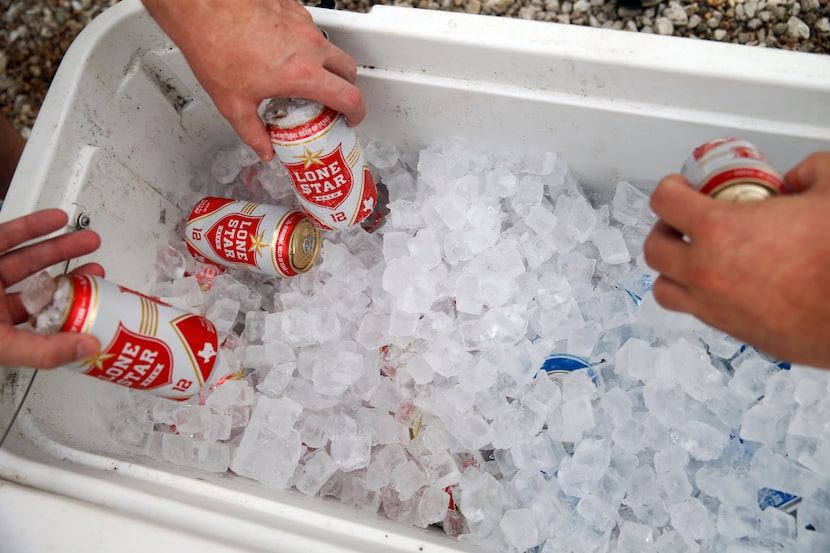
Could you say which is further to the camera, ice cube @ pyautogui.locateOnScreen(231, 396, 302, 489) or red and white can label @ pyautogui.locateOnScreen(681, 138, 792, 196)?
ice cube @ pyautogui.locateOnScreen(231, 396, 302, 489)

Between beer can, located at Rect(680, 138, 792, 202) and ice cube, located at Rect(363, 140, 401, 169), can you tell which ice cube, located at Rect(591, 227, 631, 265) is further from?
ice cube, located at Rect(363, 140, 401, 169)

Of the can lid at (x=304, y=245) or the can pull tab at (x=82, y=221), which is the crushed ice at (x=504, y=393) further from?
the can pull tab at (x=82, y=221)

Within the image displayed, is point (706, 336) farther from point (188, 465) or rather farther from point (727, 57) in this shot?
point (188, 465)

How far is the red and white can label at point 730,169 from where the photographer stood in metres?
0.79

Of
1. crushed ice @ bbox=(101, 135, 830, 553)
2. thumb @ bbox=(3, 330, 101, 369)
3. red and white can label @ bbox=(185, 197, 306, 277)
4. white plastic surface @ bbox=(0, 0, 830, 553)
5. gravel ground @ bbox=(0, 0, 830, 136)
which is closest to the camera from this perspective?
thumb @ bbox=(3, 330, 101, 369)

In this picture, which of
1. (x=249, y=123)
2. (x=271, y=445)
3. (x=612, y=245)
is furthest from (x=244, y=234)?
(x=612, y=245)

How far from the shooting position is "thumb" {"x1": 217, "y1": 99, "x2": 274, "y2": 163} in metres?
1.02

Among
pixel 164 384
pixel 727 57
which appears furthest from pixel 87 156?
pixel 727 57

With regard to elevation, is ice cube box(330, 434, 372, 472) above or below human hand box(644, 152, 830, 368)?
below

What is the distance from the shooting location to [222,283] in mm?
1349

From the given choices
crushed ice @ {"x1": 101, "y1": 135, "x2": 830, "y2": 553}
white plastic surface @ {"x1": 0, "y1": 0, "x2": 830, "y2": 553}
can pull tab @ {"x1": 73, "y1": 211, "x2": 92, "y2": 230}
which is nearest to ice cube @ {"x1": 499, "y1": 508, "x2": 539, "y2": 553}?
crushed ice @ {"x1": 101, "y1": 135, "x2": 830, "y2": 553}

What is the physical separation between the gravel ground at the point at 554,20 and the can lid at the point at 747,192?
1.16 meters

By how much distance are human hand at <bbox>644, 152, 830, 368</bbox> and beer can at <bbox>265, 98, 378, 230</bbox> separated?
1.77 ft

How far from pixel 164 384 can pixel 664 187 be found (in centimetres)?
80
